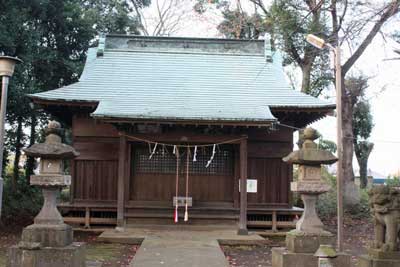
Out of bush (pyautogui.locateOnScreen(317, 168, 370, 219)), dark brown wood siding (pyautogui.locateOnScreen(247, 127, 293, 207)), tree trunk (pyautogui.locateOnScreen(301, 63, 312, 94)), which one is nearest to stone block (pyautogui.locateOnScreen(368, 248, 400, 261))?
dark brown wood siding (pyautogui.locateOnScreen(247, 127, 293, 207))

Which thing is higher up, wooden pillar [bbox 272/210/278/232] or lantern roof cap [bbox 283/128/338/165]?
lantern roof cap [bbox 283/128/338/165]

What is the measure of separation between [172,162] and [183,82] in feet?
9.65

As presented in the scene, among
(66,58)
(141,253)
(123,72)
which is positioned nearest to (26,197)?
(66,58)

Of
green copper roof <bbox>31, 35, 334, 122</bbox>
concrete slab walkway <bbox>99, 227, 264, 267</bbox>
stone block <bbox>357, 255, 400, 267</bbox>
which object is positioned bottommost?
concrete slab walkway <bbox>99, 227, 264, 267</bbox>

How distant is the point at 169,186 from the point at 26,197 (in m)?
8.96

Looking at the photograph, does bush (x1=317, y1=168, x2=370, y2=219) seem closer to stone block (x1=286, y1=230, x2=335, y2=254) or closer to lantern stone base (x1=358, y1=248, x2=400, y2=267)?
stone block (x1=286, y1=230, x2=335, y2=254)

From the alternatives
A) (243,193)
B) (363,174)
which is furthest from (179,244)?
(363,174)

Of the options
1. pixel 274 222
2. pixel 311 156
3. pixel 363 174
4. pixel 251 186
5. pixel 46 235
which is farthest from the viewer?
pixel 363 174

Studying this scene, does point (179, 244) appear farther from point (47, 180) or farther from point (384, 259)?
point (384, 259)

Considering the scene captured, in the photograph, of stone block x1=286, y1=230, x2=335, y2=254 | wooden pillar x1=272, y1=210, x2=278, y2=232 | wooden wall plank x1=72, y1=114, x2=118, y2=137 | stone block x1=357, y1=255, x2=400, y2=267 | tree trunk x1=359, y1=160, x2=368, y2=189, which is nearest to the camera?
stone block x1=357, y1=255, x2=400, y2=267

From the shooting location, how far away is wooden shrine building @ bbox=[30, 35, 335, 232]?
45.3ft

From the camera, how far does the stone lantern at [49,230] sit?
8.39 m

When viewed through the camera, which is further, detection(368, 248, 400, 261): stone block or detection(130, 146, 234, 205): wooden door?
detection(130, 146, 234, 205): wooden door

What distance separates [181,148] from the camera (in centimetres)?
1472
